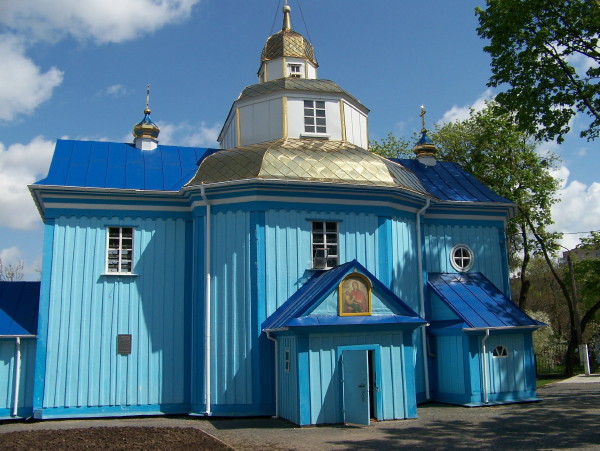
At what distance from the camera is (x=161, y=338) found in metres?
14.6

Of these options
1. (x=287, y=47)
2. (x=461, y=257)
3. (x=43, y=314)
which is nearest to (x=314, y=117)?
(x=287, y=47)

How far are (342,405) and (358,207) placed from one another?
5063 millimetres

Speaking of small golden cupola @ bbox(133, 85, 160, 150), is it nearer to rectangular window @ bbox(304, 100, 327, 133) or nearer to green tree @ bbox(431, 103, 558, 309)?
rectangular window @ bbox(304, 100, 327, 133)

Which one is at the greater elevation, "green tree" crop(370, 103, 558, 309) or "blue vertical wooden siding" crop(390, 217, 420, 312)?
"green tree" crop(370, 103, 558, 309)

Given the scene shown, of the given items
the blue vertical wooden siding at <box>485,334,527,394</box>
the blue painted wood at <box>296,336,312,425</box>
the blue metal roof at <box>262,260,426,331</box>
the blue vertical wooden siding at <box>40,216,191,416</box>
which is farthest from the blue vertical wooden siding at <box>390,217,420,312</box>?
the blue vertical wooden siding at <box>40,216,191,416</box>

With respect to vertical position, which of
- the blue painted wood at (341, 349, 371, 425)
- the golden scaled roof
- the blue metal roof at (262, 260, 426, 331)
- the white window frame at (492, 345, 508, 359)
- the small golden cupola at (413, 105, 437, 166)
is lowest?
the blue painted wood at (341, 349, 371, 425)

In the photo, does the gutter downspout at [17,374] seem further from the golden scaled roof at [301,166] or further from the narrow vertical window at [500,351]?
the narrow vertical window at [500,351]

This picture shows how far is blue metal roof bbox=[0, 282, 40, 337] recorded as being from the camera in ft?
46.2

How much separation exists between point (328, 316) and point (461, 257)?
6.27 meters

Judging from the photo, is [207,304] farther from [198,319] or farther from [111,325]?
[111,325]

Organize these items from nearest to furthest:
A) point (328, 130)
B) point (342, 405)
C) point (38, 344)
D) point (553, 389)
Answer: point (342, 405), point (38, 344), point (328, 130), point (553, 389)

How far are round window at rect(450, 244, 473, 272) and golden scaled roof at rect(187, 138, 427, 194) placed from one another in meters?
2.43

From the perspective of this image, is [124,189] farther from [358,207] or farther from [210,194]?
[358,207]

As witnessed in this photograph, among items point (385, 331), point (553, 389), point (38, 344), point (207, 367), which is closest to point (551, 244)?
point (553, 389)
